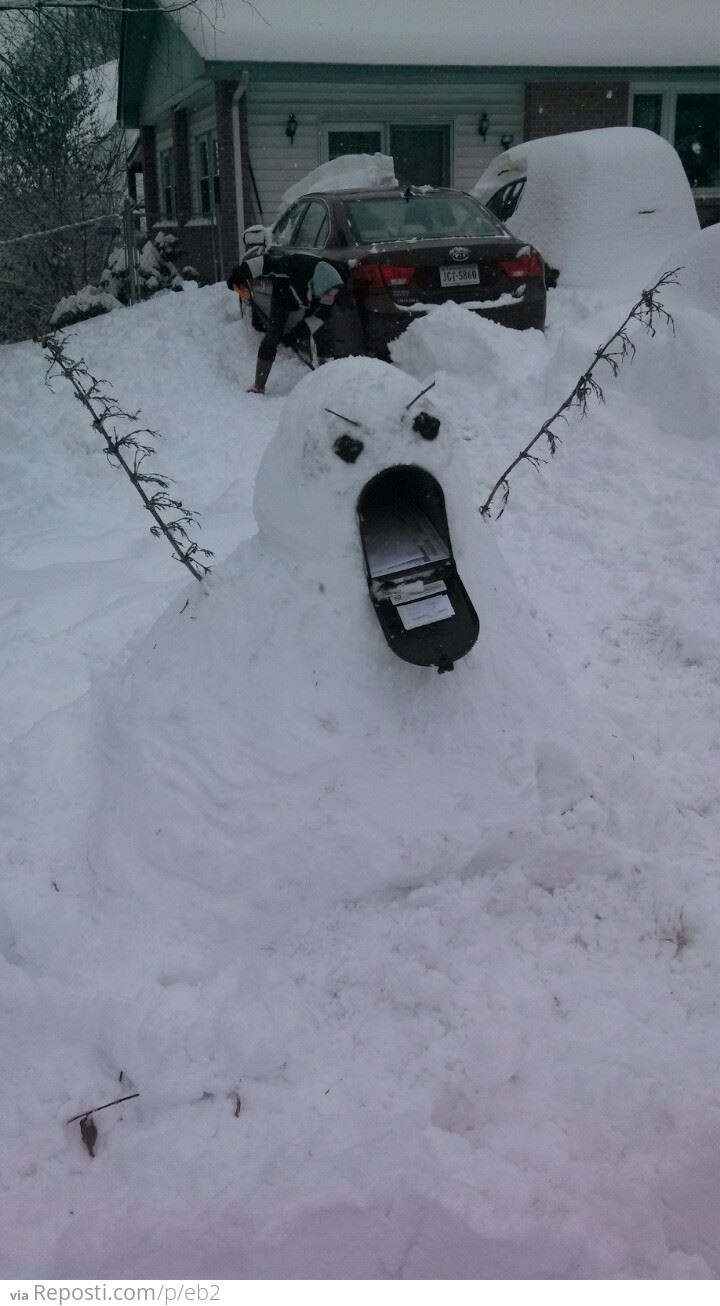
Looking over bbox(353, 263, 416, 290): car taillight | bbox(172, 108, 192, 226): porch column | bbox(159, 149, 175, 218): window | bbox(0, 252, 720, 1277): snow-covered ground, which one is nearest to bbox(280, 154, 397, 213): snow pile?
bbox(353, 263, 416, 290): car taillight

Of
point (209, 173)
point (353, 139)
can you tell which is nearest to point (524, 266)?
point (353, 139)

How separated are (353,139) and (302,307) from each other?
1019 centimetres

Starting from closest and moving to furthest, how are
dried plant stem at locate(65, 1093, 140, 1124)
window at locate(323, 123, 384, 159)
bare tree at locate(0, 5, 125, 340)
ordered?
dried plant stem at locate(65, 1093, 140, 1124)
bare tree at locate(0, 5, 125, 340)
window at locate(323, 123, 384, 159)

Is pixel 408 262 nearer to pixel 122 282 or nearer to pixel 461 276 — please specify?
pixel 461 276

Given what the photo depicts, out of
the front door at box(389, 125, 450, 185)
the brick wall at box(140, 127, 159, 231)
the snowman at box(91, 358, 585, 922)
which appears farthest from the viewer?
the brick wall at box(140, 127, 159, 231)

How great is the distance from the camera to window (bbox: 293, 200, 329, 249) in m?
9.23

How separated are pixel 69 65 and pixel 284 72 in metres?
3.23

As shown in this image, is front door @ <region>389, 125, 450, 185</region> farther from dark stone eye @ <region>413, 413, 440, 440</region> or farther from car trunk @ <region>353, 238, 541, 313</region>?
dark stone eye @ <region>413, 413, 440, 440</region>

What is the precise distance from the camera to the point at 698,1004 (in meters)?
2.81

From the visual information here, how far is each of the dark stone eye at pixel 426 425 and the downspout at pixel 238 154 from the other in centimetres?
1395

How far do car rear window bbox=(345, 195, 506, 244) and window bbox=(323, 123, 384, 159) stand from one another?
8.82 m

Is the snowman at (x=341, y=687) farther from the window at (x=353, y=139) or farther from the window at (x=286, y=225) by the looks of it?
the window at (x=353, y=139)

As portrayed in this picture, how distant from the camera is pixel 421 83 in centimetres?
1594

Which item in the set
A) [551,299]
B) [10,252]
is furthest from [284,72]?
[551,299]
